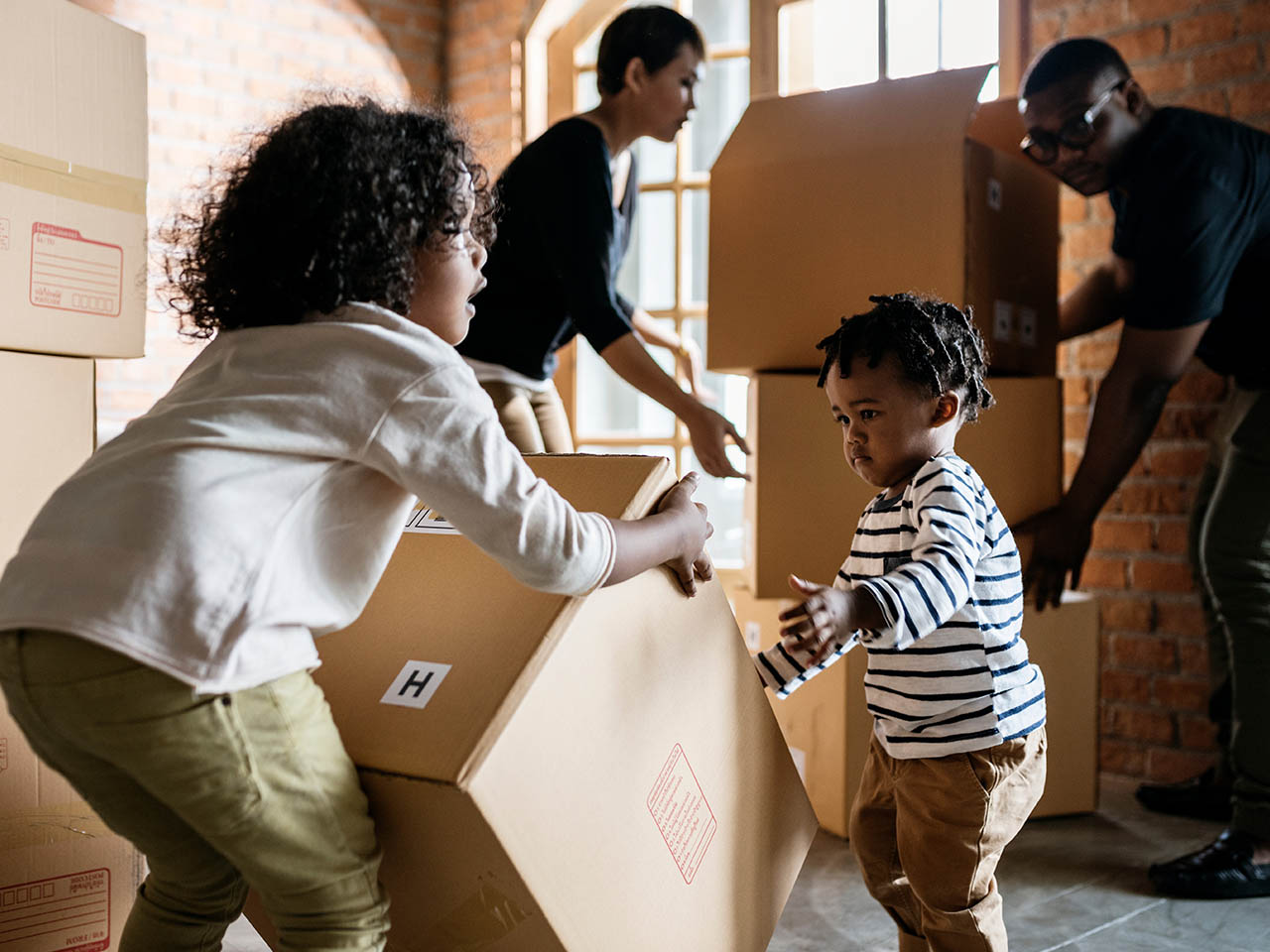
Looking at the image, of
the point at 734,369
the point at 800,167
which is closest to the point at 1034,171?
the point at 800,167

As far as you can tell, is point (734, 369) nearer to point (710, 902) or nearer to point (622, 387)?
point (710, 902)

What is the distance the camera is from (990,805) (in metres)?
1.19

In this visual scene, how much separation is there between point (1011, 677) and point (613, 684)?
44 cm

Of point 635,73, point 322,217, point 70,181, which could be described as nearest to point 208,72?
point 635,73

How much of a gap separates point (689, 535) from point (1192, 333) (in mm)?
1127

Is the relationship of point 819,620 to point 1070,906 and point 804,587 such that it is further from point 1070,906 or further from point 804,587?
point 1070,906

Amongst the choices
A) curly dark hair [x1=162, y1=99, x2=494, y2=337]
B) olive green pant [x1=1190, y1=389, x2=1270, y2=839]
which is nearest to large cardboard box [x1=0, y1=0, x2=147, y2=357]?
curly dark hair [x1=162, y1=99, x2=494, y2=337]

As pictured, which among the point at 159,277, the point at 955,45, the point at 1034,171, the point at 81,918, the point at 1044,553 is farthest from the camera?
the point at 955,45

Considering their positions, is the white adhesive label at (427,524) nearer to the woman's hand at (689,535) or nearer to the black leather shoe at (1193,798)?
the woman's hand at (689,535)

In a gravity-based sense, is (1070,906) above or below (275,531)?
below

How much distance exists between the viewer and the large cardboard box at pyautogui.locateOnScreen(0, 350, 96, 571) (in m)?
1.37

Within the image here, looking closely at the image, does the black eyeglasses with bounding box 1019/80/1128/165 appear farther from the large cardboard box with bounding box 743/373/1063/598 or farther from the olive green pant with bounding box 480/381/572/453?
the olive green pant with bounding box 480/381/572/453

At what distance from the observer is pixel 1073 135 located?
1.94 meters

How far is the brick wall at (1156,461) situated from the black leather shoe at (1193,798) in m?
0.13
